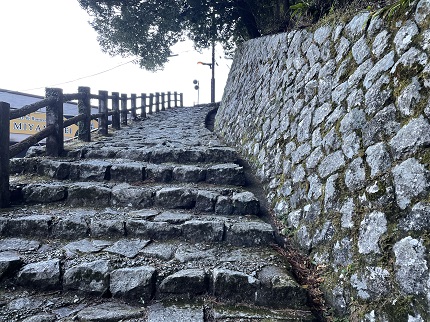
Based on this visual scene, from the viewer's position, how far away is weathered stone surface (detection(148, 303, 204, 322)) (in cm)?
225

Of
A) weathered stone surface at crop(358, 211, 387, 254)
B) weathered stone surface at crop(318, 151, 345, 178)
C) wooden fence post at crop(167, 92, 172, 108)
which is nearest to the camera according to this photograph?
weathered stone surface at crop(358, 211, 387, 254)

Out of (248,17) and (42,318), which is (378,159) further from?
(248,17)

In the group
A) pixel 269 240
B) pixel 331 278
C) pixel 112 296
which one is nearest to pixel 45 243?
pixel 112 296

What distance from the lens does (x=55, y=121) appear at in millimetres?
4770

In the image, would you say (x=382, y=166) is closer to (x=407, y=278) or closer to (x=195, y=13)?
(x=407, y=278)

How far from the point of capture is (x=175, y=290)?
8.29 ft

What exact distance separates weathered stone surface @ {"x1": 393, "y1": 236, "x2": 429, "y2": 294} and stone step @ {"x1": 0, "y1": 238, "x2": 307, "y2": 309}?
2.44ft

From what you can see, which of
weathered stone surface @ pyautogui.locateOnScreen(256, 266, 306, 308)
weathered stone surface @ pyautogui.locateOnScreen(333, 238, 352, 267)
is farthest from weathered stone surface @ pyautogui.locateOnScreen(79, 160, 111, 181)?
weathered stone surface @ pyautogui.locateOnScreen(333, 238, 352, 267)

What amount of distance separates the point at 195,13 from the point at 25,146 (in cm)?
645

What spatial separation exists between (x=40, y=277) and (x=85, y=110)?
3.99m

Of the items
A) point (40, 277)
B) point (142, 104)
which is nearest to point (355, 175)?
point (40, 277)

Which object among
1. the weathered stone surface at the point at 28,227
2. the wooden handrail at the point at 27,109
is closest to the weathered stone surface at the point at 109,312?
the weathered stone surface at the point at 28,227

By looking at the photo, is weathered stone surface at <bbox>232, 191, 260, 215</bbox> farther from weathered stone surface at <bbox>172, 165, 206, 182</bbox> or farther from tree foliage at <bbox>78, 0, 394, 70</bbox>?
tree foliage at <bbox>78, 0, 394, 70</bbox>

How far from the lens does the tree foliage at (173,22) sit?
28.0 feet
